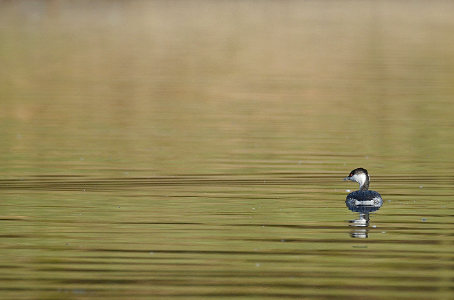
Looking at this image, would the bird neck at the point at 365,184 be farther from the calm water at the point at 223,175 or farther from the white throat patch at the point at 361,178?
the calm water at the point at 223,175

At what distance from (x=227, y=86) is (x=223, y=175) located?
67.3 ft

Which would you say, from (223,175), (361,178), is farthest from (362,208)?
(223,175)

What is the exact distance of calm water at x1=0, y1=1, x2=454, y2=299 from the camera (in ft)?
45.3

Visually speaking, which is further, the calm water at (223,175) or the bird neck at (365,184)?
the bird neck at (365,184)

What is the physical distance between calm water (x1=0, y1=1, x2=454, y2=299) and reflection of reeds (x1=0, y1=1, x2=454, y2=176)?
125 millimetres

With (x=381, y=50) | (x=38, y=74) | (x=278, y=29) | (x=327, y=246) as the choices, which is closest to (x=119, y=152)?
(x=327, y=246)

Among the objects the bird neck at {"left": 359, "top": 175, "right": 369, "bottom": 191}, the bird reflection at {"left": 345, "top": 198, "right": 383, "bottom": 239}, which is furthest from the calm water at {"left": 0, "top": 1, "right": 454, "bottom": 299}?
the bird neck at {"left": 359, "top": 175, "right": 369, "bottom": 191}

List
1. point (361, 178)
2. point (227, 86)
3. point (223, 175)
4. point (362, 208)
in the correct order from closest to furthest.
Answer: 1. point (362, 208)
2. point (361, 178)
3. point (223, 175)
4. point (227, 86)

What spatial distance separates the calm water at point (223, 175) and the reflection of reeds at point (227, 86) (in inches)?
4.9

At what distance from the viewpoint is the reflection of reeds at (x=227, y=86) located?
89.0 feet

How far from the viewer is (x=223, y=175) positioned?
21.3 metres

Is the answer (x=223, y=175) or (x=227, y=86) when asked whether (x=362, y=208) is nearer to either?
(x=223, y=175)

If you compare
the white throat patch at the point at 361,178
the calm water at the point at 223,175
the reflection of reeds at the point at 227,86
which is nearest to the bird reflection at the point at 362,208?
the calm water at the point at 223,175

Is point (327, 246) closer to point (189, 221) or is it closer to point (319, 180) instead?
point (189, 221)
